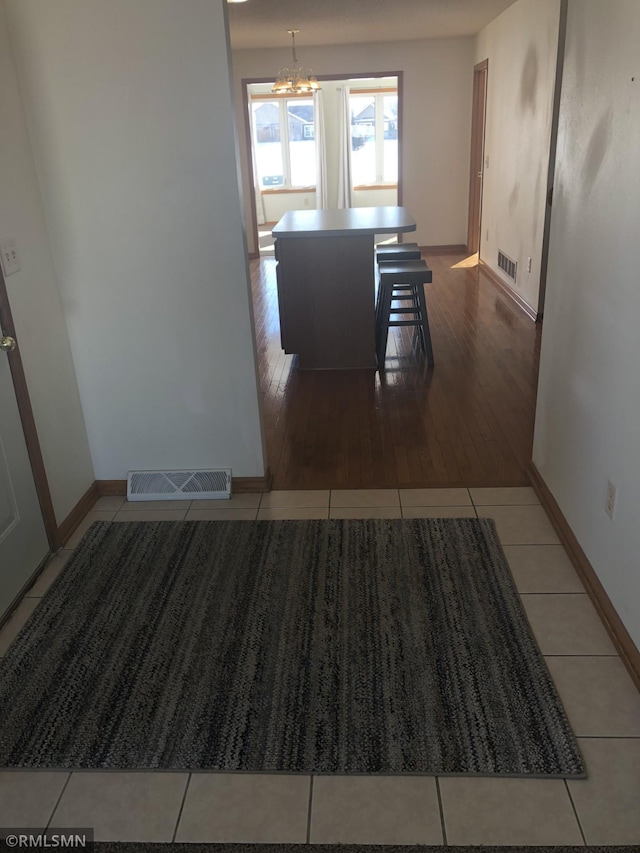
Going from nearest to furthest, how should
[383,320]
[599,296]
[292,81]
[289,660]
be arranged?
[289,660] < [599,296] < [383,320] < [292,81]

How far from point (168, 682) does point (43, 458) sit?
42.9 inches

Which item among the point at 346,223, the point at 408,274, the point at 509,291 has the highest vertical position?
the point at 346,223

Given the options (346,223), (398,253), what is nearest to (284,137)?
(398,253)

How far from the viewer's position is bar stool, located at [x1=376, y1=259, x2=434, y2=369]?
4.37 meters

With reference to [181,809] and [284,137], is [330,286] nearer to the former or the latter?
[181,809]

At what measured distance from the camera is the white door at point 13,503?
2.36 meters

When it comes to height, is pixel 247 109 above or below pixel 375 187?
above

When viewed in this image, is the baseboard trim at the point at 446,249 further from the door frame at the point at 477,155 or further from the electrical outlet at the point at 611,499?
the electrical outlet at the point at 611,499

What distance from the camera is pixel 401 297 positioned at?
4.67 meters

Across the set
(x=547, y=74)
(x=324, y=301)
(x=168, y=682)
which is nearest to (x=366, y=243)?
(x=324, y=301)

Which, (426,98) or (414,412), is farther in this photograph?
(426,98)

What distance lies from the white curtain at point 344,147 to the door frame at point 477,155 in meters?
3.15

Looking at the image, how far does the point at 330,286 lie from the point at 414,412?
1111 mm
